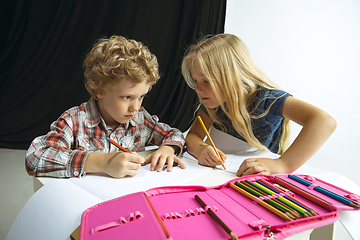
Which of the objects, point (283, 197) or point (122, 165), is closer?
point (283, 197)

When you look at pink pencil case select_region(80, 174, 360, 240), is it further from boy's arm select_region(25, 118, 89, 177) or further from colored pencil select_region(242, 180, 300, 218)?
boy's arm select_region(25, 118, 89, 177)

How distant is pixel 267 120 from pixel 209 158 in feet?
0.82

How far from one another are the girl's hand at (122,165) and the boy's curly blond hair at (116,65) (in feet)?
0.71

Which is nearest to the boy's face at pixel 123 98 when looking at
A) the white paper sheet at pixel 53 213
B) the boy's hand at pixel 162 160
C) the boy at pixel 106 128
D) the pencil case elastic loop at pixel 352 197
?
the boy at pixel 106 128

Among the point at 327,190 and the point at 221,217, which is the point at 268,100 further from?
the point at 221,217

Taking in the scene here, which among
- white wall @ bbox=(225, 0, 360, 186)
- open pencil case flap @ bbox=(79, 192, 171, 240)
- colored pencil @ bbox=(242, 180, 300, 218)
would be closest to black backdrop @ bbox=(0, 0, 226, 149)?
white wall @ bbox=(225, 0, 360, 186)

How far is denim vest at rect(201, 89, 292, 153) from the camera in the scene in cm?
72

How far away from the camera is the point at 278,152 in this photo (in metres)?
0.89

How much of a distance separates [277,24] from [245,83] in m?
1.85

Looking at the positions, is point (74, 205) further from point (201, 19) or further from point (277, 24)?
point (277, 24)

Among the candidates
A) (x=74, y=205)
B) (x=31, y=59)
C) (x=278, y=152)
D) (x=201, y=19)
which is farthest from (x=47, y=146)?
(x=201, y=19)

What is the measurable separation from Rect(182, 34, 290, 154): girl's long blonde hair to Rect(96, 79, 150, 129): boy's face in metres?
0.19

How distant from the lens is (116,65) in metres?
0.66

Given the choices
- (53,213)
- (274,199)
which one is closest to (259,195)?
(274,199)
